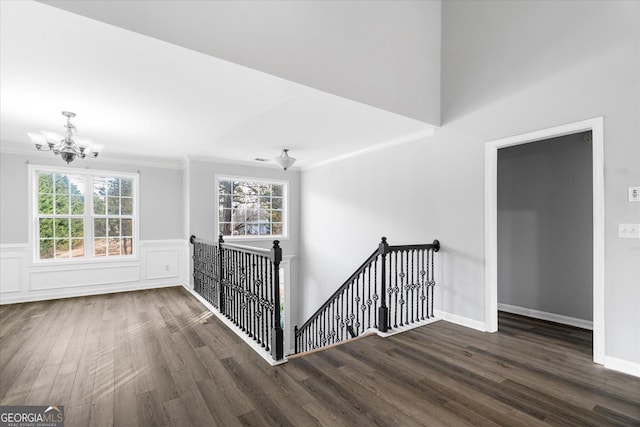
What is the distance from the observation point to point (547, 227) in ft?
12.6

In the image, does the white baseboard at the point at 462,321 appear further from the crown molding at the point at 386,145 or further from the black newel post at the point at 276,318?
the crown molding at the point at 386,145

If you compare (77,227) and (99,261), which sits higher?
(77,227)

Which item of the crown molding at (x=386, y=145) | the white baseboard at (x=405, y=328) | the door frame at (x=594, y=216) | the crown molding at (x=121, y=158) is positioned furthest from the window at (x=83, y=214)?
the door frame at (x=594, y=216)

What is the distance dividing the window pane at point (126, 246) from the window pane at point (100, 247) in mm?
253

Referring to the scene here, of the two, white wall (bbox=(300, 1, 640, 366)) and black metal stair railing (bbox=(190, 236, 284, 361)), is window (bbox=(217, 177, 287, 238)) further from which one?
white wall (bbox=(300, 1, 640, 366))

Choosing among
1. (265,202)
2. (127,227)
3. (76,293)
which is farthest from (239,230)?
(76,293)

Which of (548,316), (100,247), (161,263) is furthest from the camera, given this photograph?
(161,263)

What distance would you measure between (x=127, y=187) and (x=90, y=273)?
161 cm

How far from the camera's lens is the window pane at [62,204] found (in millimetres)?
5070

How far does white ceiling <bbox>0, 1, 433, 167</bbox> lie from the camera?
203cm

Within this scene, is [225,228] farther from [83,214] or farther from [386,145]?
[386,145]

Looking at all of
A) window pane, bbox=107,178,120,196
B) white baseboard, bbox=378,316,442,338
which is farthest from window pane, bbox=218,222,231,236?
white baseboard, bbox=378,316,442,338

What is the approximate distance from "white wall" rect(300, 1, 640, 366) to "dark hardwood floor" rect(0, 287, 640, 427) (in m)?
0.60

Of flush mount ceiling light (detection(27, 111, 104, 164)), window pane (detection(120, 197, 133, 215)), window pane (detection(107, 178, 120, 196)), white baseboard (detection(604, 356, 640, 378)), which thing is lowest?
white baseboard (detection(604, 356, 640, 378))
